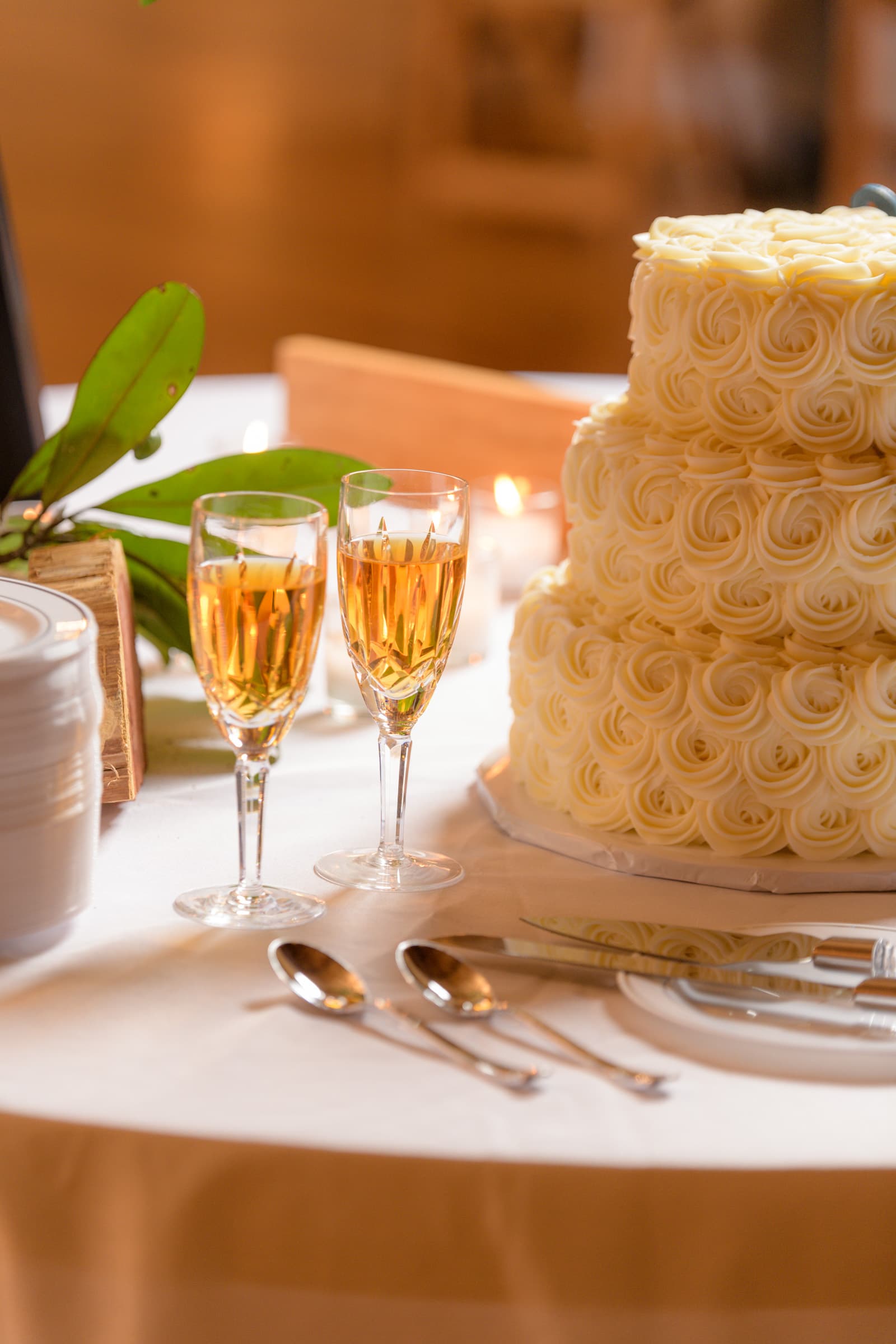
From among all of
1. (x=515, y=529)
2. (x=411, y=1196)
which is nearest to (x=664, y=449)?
(x=411, y=1196)

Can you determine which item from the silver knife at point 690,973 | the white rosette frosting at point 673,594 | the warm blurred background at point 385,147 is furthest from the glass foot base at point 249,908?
the warm blurred background at point 385,147

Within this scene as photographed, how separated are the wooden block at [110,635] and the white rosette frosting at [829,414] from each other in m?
0.52

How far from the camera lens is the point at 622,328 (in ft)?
19.2

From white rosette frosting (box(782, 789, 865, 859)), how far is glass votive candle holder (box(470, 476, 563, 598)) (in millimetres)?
870

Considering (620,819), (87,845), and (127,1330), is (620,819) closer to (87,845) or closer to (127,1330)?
(87,845)

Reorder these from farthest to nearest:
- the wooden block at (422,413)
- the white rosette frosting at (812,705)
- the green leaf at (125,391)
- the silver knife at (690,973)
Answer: the wooden block at (422,413), the green leaf at (125,391), the white rosette frosting at (812,705), the silver knife at (690,973)

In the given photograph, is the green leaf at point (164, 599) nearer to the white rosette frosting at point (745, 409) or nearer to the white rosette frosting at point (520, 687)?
the white rosette frosting at point (520, 687)

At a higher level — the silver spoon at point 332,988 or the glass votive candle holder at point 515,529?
the glass votive candle holder at point 515,529

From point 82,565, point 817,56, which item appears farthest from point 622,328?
point 82,565

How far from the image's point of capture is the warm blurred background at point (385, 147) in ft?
17.2

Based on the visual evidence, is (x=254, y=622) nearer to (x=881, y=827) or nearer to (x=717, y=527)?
(x=717, y=527)

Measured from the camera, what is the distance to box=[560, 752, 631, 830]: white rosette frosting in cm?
108

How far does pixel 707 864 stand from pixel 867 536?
0.26 metres

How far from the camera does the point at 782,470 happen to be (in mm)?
1024
